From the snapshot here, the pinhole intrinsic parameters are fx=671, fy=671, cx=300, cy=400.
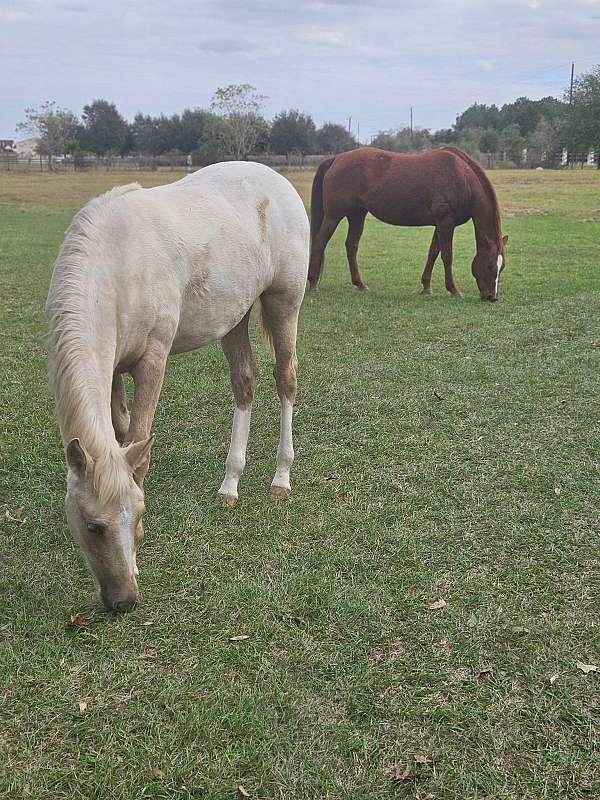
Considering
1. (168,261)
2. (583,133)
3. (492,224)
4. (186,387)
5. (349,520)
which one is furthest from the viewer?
(583,133)

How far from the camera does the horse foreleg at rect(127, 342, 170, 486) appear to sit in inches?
117

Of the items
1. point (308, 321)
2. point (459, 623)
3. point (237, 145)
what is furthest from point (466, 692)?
point (237, 145)

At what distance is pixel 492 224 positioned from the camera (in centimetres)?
902

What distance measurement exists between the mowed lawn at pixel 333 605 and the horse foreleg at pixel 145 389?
26.5 inches

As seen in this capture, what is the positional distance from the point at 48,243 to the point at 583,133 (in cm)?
2721

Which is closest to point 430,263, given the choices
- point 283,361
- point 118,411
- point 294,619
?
point 283,361

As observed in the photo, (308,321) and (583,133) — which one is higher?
(583,133)

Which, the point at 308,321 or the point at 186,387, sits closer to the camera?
the point at 186,387

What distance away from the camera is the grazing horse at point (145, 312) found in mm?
2457

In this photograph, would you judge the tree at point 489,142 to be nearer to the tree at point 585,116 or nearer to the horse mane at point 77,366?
the tree at point 585,116

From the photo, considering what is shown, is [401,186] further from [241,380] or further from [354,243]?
[241,380]

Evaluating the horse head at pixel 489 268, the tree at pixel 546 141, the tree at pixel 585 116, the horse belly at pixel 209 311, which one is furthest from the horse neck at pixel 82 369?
the tree at pixel 546 141

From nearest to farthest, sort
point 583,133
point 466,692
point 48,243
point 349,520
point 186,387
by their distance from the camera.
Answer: point 466,692
point 349,520
point 186,387
point 48,243
point 583,133

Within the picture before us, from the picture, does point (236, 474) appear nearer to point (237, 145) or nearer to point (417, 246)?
point (417, 246)
